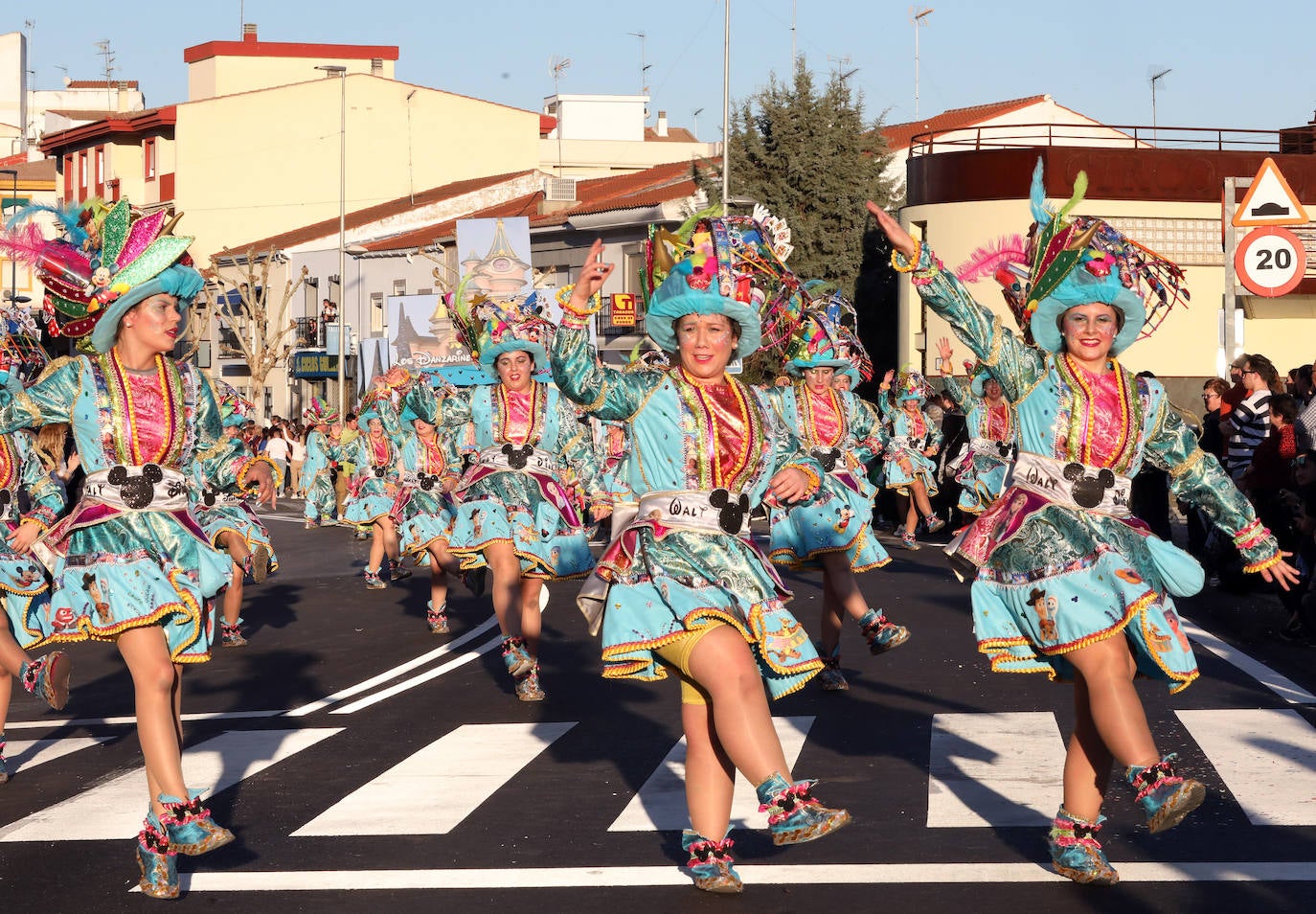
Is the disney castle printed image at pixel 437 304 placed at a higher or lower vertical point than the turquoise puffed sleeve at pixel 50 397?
higher

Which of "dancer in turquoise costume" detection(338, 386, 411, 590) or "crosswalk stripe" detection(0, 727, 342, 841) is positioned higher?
"dancer in turquoise costume" detection(338, 386, 411, 590)

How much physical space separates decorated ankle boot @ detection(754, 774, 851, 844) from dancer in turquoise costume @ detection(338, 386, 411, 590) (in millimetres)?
13733

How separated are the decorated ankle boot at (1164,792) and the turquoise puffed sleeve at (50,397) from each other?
4.08 meters

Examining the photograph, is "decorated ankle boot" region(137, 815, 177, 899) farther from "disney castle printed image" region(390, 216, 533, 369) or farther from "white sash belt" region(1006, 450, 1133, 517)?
"disney castle printed image" region(390, 216, 533, 369)

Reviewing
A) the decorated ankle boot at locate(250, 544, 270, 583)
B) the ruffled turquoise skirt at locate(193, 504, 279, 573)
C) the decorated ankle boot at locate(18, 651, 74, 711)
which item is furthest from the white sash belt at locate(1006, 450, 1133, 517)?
the ruffled turquoise skirt at locate(193, 504, 279, 573)

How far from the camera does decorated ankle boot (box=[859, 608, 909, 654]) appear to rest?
1096cm

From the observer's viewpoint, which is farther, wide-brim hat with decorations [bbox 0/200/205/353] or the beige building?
the beige building

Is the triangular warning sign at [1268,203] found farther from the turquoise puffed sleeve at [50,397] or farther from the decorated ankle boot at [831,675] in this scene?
the turquoise puffed sleeve at [50,397]

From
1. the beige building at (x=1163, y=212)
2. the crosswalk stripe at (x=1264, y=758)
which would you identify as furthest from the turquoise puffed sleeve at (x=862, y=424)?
the beige building at (x=1163, y=212)

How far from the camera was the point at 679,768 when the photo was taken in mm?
8797

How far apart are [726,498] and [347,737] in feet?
13.4

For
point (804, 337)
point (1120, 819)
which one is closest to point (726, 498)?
point (1120, 819)

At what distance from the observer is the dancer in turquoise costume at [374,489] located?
65.2 ft

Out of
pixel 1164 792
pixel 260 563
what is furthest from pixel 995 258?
pixel 260 563
